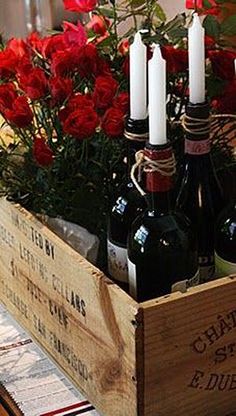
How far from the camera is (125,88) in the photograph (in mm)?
1019

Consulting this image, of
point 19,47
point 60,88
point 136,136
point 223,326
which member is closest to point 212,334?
point 223,326

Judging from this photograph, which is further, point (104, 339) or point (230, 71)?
point (230, 71)

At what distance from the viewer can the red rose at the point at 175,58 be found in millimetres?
958

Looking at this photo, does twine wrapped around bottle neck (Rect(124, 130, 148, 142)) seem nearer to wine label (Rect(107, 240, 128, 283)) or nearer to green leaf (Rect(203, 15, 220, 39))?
A: wine label (Rect(107, 240, 128, 283))

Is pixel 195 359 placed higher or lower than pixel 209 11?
lower

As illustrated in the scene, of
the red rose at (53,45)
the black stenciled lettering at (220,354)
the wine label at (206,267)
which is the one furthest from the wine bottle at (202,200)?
the red rose at (53,45)

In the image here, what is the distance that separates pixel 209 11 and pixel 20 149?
303mm

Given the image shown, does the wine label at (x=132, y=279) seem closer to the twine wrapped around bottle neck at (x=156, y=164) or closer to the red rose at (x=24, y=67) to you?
the twine wrapped around bottle neck at (x=156, y=164)

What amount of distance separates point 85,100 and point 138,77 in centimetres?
10

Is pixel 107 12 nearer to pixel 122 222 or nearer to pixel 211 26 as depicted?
pixel 211 26

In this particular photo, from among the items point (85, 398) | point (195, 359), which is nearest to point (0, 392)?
point (85, 398)

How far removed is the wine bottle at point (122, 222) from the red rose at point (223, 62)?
160 mm

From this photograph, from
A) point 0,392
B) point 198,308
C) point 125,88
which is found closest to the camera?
point 198,308

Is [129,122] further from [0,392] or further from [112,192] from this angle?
[0,392]
